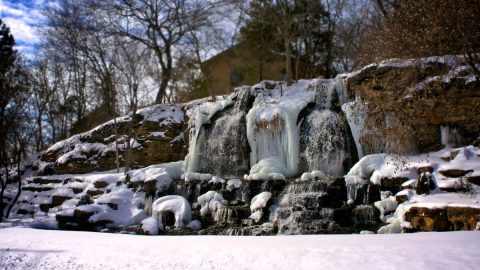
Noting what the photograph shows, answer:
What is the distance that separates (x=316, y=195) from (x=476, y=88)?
18.2 ft

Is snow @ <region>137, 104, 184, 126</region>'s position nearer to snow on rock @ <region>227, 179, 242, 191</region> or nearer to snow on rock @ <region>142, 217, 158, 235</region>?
snow on rock @ <region>227, 179, 242, 191</region>

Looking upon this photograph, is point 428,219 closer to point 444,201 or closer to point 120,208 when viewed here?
point 444,201

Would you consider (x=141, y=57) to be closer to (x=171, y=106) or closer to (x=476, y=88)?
(x=171, y=106)

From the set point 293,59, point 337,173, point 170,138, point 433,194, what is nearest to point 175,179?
point 170,138

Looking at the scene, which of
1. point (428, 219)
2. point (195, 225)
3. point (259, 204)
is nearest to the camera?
point (428, 219)

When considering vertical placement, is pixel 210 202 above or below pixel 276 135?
below

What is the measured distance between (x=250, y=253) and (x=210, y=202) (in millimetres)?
6416

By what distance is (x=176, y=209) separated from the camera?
1205 cm

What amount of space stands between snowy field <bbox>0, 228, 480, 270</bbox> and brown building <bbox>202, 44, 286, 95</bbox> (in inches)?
605

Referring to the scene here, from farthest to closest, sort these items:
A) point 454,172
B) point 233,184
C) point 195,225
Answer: point 233,184, point 195,225, point 454,172

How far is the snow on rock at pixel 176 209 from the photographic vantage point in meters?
11.8

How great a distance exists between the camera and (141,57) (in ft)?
69.2

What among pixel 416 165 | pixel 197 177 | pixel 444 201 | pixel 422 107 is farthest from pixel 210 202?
pixel 422 107

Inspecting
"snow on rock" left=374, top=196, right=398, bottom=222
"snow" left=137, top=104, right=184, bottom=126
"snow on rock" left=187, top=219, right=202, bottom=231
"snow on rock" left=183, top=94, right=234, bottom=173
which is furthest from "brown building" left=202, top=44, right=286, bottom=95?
"snow on rock" left=374, top=196, right=398, bottom=222
